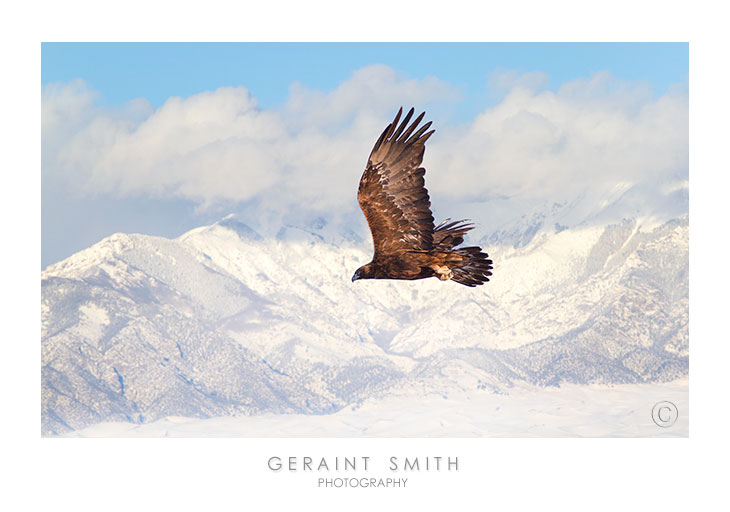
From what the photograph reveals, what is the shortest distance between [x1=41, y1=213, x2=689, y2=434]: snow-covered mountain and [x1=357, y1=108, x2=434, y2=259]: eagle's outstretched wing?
1985cm

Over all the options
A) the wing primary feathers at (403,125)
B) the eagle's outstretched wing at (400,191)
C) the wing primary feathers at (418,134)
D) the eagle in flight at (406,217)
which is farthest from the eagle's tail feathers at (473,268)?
the wing primary feathers at (403,125)

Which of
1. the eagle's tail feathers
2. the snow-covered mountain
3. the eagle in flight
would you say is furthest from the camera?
the snow-covered mountain

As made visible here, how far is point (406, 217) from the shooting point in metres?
7.15

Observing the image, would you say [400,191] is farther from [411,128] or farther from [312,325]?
[312,325]

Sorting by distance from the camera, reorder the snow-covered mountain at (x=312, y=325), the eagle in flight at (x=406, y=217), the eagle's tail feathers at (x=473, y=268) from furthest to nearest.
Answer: the snow-covered mountain at (x=312, y=325) < the eagle in flight at (x=406, y=217) < the eagle's tail feathers at (x=473, y=268)

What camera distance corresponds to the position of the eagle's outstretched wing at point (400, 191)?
705cm

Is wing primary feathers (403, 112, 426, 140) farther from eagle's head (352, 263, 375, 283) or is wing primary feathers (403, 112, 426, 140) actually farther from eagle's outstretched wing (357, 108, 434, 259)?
eagle's head (352, 263, 375, 283)

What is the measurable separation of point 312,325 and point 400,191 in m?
24.9

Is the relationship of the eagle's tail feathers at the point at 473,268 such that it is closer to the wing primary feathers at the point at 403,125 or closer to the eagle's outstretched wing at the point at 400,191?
the eagle's outstretched wing at the point at 400,191

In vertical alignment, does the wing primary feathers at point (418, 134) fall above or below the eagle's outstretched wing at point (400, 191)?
above

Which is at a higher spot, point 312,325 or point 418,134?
point 418,134

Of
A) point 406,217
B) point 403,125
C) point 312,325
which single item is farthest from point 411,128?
point 312,325

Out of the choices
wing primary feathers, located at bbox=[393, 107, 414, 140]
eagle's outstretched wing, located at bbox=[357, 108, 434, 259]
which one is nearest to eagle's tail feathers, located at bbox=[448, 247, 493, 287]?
eagle's outstretched wing, located at bbox=[357, 108, 434, 259]

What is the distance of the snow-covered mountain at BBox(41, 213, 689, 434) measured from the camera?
28.5 m
